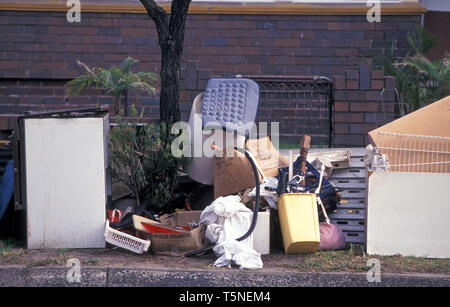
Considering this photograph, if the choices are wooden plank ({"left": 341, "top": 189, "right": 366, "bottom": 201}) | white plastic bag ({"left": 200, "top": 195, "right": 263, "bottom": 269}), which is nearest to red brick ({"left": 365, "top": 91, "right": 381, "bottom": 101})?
wooden plank ({"left": 341, "top": 189, "right": 366, "bottom": 201})

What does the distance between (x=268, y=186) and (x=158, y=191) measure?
99cm

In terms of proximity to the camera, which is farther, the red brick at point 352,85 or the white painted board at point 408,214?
the red brick at point 352,85

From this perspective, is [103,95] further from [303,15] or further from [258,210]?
[258,210]

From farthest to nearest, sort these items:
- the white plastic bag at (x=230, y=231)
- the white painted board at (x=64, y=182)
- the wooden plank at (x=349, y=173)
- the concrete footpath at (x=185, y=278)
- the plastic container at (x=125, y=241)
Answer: the wooden plank at (x=349, y=173)
the white painted board at (x=64, y=182)
the plastic container at (x=125, y=241)
the white plastic bag at (x=230, y=231)
the concrete footpath at (x=185, y=278)

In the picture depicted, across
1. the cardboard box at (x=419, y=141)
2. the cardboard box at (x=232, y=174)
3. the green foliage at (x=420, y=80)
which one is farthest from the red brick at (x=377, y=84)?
the cardboard box at (x=232, y=174)

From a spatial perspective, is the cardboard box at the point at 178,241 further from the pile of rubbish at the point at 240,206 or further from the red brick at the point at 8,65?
the red brick at the point at 8,65

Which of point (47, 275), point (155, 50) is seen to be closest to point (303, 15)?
point (155, 50)

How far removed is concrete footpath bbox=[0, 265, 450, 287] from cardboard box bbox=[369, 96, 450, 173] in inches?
45.0

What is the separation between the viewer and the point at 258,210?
5.07m

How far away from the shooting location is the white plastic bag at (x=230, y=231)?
462 cm

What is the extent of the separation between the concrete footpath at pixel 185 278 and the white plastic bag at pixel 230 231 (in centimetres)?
17

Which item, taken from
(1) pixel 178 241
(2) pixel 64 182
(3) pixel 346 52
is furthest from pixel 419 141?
(3) pixel 346 52

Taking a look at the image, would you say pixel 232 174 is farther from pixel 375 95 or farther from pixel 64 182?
pixel 375 95

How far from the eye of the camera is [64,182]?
498 centimetres
